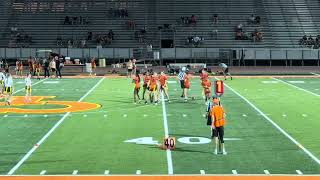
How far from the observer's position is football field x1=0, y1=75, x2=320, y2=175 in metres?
16.1

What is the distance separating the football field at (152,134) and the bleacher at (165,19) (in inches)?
917

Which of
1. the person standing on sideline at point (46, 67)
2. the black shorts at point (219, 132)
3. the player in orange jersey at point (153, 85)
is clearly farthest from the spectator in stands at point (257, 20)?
the black shorts at point (219, 132)

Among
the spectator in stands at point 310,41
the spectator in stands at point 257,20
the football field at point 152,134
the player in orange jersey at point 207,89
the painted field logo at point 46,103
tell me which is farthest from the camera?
the spectator in stands at point 257,20

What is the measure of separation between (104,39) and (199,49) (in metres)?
8.06

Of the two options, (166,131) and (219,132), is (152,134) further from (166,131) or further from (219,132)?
(219,132)

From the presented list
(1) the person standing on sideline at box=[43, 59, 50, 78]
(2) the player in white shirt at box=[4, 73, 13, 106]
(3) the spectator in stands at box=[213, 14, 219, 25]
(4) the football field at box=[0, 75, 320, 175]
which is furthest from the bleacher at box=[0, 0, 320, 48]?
(2) the player in white shirt at box=[4, 73, 13, 106]

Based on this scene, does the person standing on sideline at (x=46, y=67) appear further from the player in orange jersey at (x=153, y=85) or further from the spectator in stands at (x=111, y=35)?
the player in orange jersey at (x=153, y=85)

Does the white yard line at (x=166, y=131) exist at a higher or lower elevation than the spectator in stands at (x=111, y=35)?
lower

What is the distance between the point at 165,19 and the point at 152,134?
39.3 m

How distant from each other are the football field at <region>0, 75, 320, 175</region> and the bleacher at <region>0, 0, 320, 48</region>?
23301 millimetres

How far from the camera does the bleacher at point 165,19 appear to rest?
57.6 m

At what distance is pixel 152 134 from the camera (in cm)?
2088

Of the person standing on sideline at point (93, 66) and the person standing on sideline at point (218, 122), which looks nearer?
the person standing on sideline at point (218, 122)

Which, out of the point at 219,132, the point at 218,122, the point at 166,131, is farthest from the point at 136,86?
the point at 218,122
